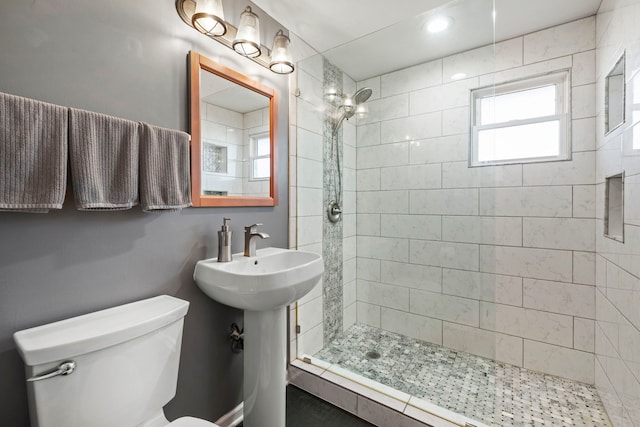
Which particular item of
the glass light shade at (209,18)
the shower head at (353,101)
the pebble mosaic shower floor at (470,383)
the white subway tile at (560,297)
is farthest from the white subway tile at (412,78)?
the pebble mosaic shower floor at (470,383)

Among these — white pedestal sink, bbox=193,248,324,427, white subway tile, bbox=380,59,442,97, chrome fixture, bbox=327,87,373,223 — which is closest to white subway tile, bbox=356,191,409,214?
chrome fixture, bbox=327,87,373,223

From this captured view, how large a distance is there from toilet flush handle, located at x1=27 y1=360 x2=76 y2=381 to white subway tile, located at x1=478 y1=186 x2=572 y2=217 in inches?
81.4

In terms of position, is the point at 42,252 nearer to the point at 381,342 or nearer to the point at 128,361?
the point at 128,361

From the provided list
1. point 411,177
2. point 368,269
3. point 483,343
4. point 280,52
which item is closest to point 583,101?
point 411,177

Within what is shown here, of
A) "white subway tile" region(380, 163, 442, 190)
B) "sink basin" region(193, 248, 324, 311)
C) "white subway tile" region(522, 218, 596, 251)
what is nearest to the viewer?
"sink basin" region(193, 248, 324, 311)

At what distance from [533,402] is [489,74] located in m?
2.05

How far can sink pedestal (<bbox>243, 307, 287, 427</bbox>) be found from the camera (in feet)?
4.21

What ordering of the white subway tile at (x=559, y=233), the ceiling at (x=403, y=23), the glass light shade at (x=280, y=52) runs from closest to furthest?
the glass light shade at (x=280, y=52), the ceiling at (x=403, y=23), the white subway tile at (x=559, y=233)

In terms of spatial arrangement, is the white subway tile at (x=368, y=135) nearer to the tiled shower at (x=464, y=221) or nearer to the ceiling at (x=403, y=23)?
the tiled shower at (x=464, y=221)

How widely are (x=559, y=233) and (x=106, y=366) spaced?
2475 millimetres

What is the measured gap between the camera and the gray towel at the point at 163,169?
3.42 feet

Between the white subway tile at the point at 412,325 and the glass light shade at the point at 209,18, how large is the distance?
6.94 ft

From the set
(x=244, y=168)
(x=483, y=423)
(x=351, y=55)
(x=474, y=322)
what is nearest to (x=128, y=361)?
(x=244, y=168)

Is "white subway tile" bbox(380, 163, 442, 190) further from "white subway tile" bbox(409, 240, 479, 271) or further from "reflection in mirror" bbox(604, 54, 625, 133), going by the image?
"reflection in mirror" bbox(604, 54, 625, 133)
